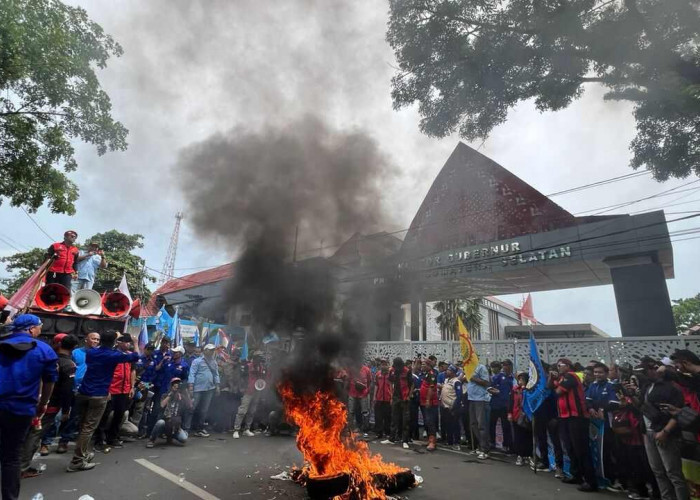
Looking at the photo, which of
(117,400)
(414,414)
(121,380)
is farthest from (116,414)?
(414,414)

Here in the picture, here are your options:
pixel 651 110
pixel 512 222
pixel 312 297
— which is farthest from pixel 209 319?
pixel 651 110

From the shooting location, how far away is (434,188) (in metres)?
16.5

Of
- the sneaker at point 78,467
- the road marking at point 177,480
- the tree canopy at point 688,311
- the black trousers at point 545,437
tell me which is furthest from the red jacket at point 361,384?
the tree canopy at point 688,311

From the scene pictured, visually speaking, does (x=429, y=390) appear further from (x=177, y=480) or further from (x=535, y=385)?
(x=177, y=480)

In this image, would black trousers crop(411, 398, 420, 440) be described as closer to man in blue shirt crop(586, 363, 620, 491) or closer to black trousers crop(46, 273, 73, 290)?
man in blue shirt crop(586, 363, 620, 491)

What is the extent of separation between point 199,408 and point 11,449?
531 cm

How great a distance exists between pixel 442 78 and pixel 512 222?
8.69 meters

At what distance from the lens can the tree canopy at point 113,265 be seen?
23.9 metres

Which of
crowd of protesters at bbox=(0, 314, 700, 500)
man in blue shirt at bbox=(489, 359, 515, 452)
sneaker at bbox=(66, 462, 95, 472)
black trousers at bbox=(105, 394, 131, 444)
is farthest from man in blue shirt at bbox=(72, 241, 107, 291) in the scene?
man in blue shirt at bbox=(489, 359, 515, 452)

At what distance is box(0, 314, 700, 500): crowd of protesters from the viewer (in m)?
4.22

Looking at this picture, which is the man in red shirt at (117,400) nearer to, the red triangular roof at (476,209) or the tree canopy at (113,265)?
the red triangular roof at (476,209)

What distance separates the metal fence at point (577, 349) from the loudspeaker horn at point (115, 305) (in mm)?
8967

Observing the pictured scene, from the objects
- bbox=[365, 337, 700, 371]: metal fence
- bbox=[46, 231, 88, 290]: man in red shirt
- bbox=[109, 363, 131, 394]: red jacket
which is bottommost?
bbox=[109, 363, 131, 394]: red jacket

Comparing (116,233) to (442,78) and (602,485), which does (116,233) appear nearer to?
(442,78)
